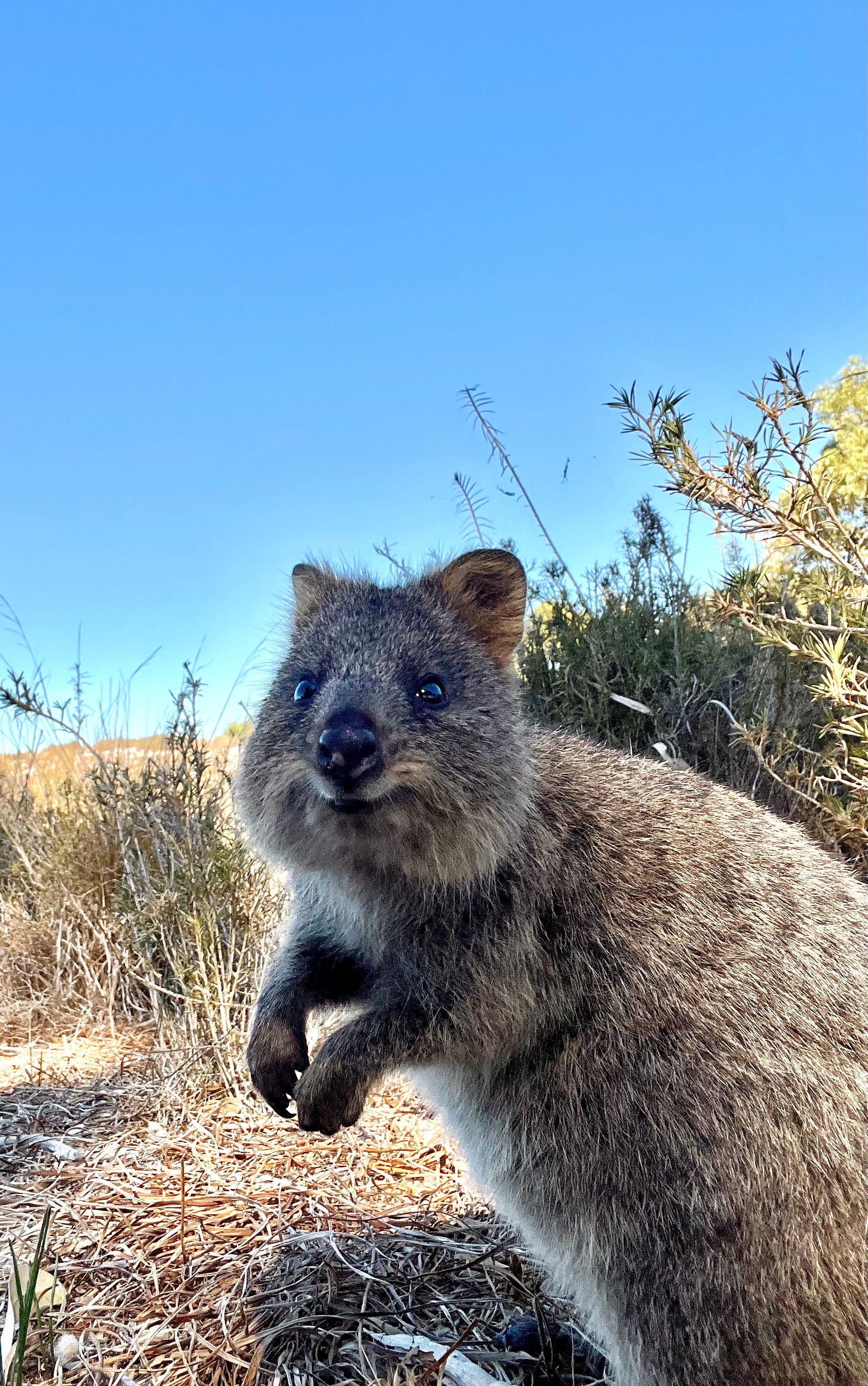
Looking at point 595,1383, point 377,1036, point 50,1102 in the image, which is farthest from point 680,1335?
point 50,1102

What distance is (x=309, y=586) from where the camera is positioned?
361 centimetres

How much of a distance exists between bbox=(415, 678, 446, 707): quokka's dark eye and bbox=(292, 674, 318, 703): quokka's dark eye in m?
0.33

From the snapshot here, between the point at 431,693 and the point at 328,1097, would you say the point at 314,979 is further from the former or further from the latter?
the point at 431,693

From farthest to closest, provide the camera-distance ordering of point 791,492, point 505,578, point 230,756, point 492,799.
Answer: point 230,756
point 791,492
point 505,578
point 492,799

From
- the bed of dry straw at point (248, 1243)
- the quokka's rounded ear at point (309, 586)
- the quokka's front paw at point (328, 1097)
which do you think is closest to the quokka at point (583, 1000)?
the quokka's front paw at point (328, 1097)

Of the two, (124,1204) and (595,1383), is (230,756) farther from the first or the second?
(595,1383)

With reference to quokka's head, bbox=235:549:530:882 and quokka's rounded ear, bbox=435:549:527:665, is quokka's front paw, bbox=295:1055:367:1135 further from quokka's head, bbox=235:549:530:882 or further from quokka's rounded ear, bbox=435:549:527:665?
quokka's rounded ear, bbox=435:549:527:665

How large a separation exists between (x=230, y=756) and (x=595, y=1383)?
537 cm

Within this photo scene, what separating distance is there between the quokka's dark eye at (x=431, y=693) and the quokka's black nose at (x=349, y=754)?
0.34 m

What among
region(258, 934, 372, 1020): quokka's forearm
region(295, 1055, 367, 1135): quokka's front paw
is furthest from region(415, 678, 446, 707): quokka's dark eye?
region(295, 1055, 367, 1135): quokka's front paw

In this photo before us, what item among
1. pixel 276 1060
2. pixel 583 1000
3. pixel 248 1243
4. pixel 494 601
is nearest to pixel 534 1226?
pixel 583 1000

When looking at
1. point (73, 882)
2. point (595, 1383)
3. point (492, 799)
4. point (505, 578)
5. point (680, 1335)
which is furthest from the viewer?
point (73, 882)

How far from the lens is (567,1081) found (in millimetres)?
2867

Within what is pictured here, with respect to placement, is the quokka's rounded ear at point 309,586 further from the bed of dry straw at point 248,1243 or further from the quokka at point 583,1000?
the bed of dry straw at point 248,1243
